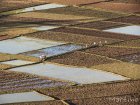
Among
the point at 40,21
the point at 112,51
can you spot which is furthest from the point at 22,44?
the point at 40,21

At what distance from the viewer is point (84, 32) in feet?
43.5

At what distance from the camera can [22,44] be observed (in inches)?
478

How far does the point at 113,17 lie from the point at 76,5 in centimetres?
343

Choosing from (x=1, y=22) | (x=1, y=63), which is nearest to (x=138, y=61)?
(x=1, y=63)

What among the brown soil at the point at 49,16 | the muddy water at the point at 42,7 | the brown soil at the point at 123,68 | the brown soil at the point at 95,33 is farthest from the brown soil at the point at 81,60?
the muddy water at the point at 42,7

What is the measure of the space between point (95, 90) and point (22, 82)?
1582mm

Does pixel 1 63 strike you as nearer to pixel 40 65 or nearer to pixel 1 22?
pixel 40 65

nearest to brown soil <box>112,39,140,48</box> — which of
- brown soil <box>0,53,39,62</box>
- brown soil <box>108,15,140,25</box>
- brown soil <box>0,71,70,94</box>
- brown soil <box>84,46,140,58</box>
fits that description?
brown soil <box>84,46,140,58</box>

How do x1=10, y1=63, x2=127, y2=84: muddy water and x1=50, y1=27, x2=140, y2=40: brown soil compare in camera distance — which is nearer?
x1=10, y1=63, x2=127, y2=84: muddy water

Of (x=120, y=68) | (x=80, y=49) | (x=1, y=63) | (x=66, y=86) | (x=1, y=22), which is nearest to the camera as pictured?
(x=66, y=86)

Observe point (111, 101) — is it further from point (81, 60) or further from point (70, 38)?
point (70, 38)

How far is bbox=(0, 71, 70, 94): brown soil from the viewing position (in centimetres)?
847

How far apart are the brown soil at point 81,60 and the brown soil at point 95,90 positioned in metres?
1.54

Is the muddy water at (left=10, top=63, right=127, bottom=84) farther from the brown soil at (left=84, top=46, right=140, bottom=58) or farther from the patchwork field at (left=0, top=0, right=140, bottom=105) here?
the brown soil at (left=84, top=46, right=140, bottom=58)
